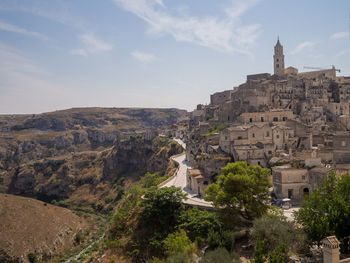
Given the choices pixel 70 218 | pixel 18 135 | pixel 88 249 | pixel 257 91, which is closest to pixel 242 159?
pixel 257 91

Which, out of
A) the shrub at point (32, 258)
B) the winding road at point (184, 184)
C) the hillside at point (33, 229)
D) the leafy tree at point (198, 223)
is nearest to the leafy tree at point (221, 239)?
the leafy tree at point (198, 223)

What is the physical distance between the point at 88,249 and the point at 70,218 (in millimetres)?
20074

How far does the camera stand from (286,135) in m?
49.0

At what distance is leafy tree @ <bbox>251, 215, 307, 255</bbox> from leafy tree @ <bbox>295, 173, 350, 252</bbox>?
0.94 m

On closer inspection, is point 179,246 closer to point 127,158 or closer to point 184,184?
point 184,184

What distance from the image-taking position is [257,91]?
66.8 metres

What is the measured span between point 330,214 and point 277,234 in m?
4.45

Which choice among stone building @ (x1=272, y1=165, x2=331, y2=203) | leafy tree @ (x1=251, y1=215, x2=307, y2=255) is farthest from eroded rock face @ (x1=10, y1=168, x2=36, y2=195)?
leafy tree @ (x1=251, y1=215, x2=307, y2=255)

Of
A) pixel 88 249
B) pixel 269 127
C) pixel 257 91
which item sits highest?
pixel 257 91

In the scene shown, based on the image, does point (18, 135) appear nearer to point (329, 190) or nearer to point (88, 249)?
point (88, 249)

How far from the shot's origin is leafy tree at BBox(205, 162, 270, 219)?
30.7 metres

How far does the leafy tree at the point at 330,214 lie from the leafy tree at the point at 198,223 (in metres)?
9.27

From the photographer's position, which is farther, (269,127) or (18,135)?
(18,135)

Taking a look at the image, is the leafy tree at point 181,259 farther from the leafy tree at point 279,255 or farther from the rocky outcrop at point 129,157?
the rocky outcrop at point 129,157
